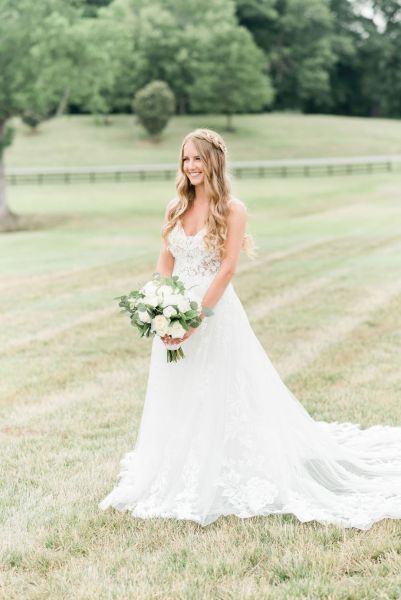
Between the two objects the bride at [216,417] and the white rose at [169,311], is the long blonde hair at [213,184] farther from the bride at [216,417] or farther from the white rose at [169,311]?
the white rose at [169,311]

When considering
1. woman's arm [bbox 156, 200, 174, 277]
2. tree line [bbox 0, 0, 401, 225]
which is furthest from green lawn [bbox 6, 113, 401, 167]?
woman's arm [bbox 156, 200, 174, 277]

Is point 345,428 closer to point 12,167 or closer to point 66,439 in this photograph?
point 66,439

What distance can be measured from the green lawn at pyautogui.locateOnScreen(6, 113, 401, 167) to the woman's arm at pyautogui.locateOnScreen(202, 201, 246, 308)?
52683 mm

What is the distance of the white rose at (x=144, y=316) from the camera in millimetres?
5254

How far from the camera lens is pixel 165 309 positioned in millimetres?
5164

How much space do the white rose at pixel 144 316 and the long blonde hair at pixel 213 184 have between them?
0.65 meters

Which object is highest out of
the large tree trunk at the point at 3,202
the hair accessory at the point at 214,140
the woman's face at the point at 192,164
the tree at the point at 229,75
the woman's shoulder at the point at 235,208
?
the tree at the point at 229,75

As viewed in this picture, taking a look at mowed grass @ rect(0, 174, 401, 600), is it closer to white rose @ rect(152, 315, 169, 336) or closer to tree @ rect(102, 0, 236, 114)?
white rose @ rect(152, 315, 169, 336)

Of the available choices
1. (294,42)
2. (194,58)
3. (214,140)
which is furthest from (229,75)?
(214,140)

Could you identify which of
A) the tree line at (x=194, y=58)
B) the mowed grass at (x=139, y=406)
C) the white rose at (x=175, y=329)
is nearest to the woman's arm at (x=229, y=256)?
the white rose at (x=175, y=329)

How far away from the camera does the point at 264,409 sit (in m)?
5.66

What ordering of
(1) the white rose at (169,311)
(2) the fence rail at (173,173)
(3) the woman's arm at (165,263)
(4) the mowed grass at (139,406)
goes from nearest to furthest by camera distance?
1. (4) the mowed grass at (139,406)
2. (1) the white rose at (169,311)
3. (3) the woman's arm at (165,263)
4. (2) the fence rail at (173,173)

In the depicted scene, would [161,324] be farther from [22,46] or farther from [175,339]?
[22,46]

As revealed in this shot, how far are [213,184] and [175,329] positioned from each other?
1008mm
